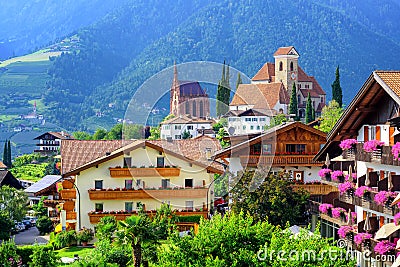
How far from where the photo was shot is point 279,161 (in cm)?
4950

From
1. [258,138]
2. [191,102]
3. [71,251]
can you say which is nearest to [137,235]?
[258,138]

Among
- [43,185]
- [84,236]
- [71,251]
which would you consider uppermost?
[43,185]

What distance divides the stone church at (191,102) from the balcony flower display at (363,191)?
1705 centimetres

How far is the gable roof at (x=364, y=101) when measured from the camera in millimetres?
28656

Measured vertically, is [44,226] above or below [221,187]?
below

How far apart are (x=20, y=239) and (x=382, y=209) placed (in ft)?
133

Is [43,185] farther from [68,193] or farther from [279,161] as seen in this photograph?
[279,161]

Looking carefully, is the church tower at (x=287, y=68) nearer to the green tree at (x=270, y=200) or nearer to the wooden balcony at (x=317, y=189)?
the wooden balcony at (x=317, y=189)

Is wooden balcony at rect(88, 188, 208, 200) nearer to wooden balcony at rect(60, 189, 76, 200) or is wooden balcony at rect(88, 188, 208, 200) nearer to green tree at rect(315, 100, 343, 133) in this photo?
wooden balcony at rect(60, 189, 76, 200)

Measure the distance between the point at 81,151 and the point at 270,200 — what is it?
2302 cm

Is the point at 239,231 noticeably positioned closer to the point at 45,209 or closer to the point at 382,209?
the point at 382,209

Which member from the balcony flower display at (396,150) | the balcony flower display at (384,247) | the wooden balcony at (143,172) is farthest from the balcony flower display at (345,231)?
the wooden balcony at (143,172)

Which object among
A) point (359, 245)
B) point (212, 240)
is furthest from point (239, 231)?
point (359, 245)

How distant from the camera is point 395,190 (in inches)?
1094
